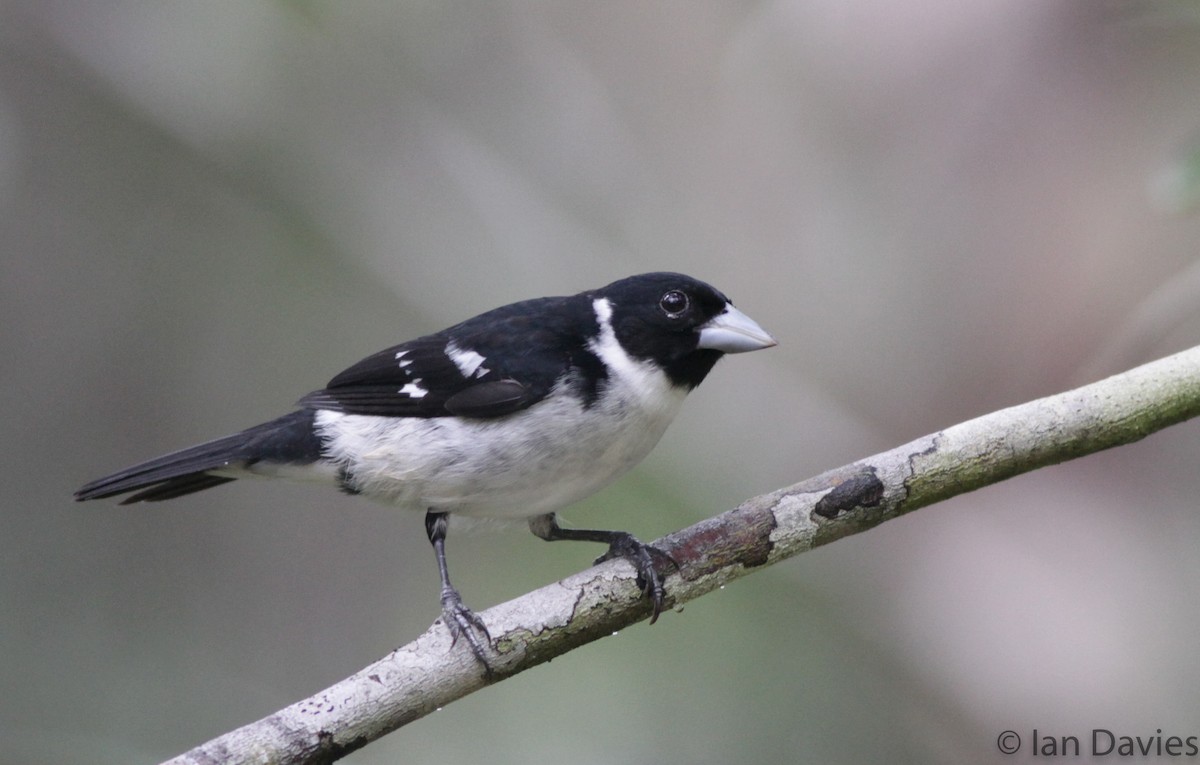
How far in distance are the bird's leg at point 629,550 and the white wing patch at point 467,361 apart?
0.51 m

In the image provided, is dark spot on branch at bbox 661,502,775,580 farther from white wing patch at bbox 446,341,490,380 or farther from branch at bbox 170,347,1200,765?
white wing patch at bbox 446,341,490,380

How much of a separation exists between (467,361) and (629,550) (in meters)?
0.78

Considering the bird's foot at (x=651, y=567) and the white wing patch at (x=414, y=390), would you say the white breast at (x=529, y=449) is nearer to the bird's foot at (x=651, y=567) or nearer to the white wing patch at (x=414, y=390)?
the white wing patch at (x=414, y=390)

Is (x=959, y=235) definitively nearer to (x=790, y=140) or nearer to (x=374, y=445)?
(x=790, y=140)

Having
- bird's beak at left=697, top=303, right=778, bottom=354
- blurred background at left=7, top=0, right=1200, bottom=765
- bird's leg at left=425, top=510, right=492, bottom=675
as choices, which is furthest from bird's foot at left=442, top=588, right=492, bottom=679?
blurred background at left=7, top=0, right=1200, bottom=765

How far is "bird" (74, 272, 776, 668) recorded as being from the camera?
2.99m

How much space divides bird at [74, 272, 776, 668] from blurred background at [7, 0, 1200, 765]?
1108 mm

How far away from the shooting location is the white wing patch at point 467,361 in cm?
317

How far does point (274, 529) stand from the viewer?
624 cm

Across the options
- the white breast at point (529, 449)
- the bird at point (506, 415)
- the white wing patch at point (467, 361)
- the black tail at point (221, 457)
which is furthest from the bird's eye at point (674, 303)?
the black tail at point (221, 457)

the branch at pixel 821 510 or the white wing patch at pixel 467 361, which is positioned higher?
the white wing patch at pixel 467 361

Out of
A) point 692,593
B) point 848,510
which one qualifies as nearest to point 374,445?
point 692,593

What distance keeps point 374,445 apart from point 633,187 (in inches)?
103

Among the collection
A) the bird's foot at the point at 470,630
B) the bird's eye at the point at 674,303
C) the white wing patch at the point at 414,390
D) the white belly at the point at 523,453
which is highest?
the bird's eye at the point at 674,303
